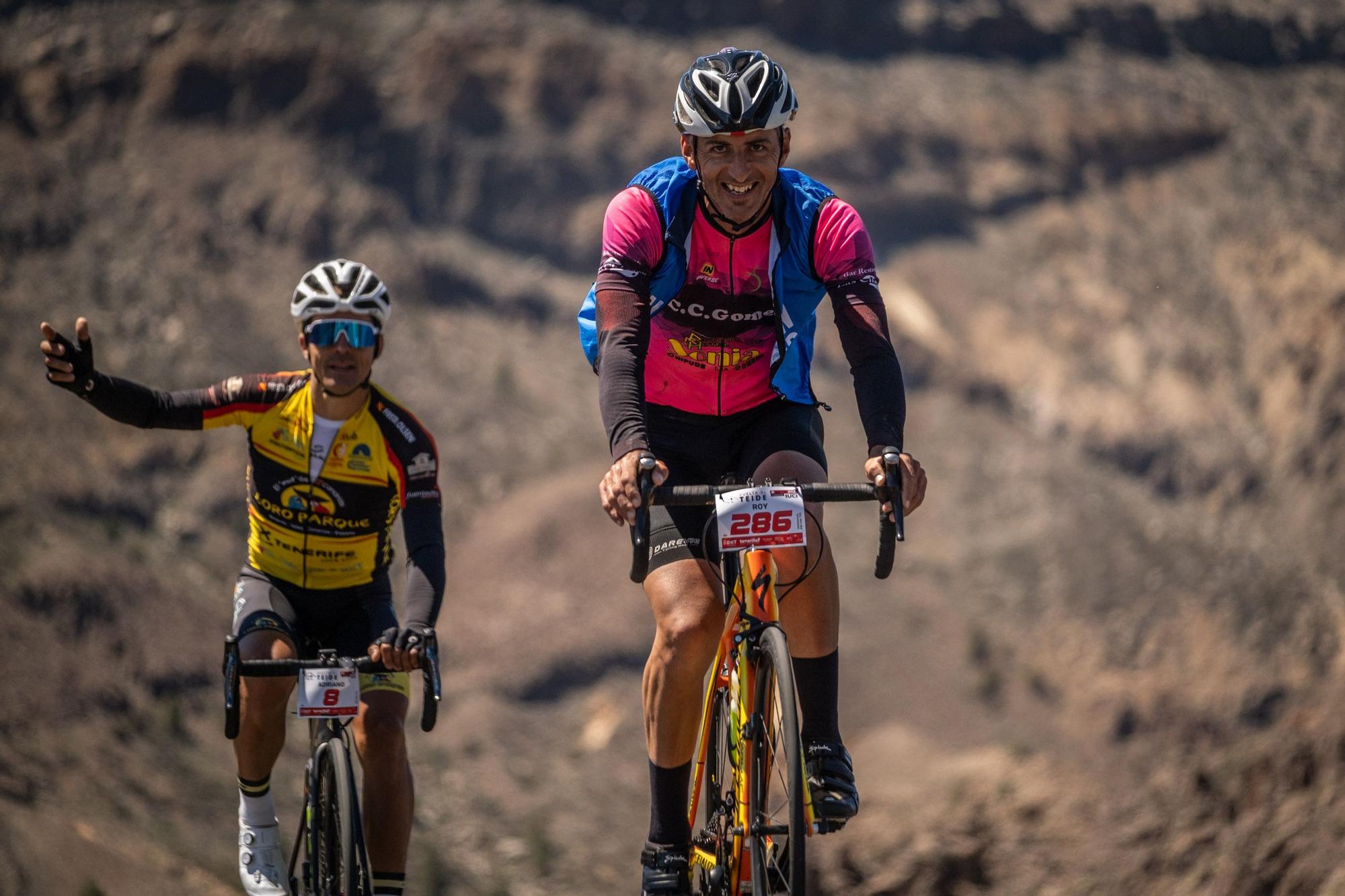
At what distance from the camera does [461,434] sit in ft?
138

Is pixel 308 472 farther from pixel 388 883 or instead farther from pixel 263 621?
pixel 388 883

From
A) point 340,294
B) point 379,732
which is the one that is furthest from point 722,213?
point 379,732

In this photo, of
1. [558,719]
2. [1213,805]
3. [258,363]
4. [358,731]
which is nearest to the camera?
→ [358,731]

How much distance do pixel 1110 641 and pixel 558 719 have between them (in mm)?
14026

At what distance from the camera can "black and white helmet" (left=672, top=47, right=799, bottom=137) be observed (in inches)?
240

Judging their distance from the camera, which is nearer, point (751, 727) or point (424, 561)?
point (751, 727)

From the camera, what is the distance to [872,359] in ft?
20.2

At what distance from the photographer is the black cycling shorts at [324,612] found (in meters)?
7.38

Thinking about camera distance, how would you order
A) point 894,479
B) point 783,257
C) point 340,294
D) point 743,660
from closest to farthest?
point 894,479 → point 743,660 → point 783,257 → point 340,294

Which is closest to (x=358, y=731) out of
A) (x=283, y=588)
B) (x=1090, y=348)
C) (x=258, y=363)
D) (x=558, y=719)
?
(x=283, y=588)

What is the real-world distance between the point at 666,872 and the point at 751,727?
2.45 ft

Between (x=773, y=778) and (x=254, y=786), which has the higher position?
(x=254, y=786)

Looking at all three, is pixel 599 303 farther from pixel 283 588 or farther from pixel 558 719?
pixel 558 719

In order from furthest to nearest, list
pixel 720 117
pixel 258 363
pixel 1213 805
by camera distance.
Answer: pixel 258 363
pixel 1213 805
pixel 720 117
